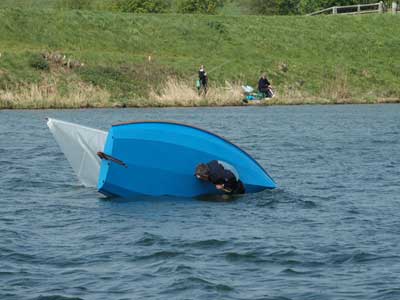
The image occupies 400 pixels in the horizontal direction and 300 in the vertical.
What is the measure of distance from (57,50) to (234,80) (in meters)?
11.3

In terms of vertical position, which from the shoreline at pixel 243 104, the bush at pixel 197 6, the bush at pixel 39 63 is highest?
the bush at pixel 197 6

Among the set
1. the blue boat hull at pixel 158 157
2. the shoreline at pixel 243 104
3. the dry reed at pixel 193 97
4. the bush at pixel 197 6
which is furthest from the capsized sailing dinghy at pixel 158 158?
the bush at pixel 197 6

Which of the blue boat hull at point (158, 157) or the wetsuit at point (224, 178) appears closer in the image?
the blue boat hull at point (158, 157)

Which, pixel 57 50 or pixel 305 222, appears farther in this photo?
pixel 57 50

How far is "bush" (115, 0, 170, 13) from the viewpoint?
334 feet

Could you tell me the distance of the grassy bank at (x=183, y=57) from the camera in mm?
55750

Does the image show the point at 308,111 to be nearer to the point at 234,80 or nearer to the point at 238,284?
the point at 234,80

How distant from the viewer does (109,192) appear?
65.3 feet

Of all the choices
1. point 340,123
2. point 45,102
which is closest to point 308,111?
point 340,123

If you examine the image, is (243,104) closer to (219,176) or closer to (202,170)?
(219,176)

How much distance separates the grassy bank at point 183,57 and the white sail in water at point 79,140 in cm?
2883

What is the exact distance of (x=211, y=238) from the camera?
16109 mm

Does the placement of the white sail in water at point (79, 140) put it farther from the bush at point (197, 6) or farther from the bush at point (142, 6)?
the bush at point (197, 6)

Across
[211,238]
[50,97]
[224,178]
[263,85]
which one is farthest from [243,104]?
[211,238]
